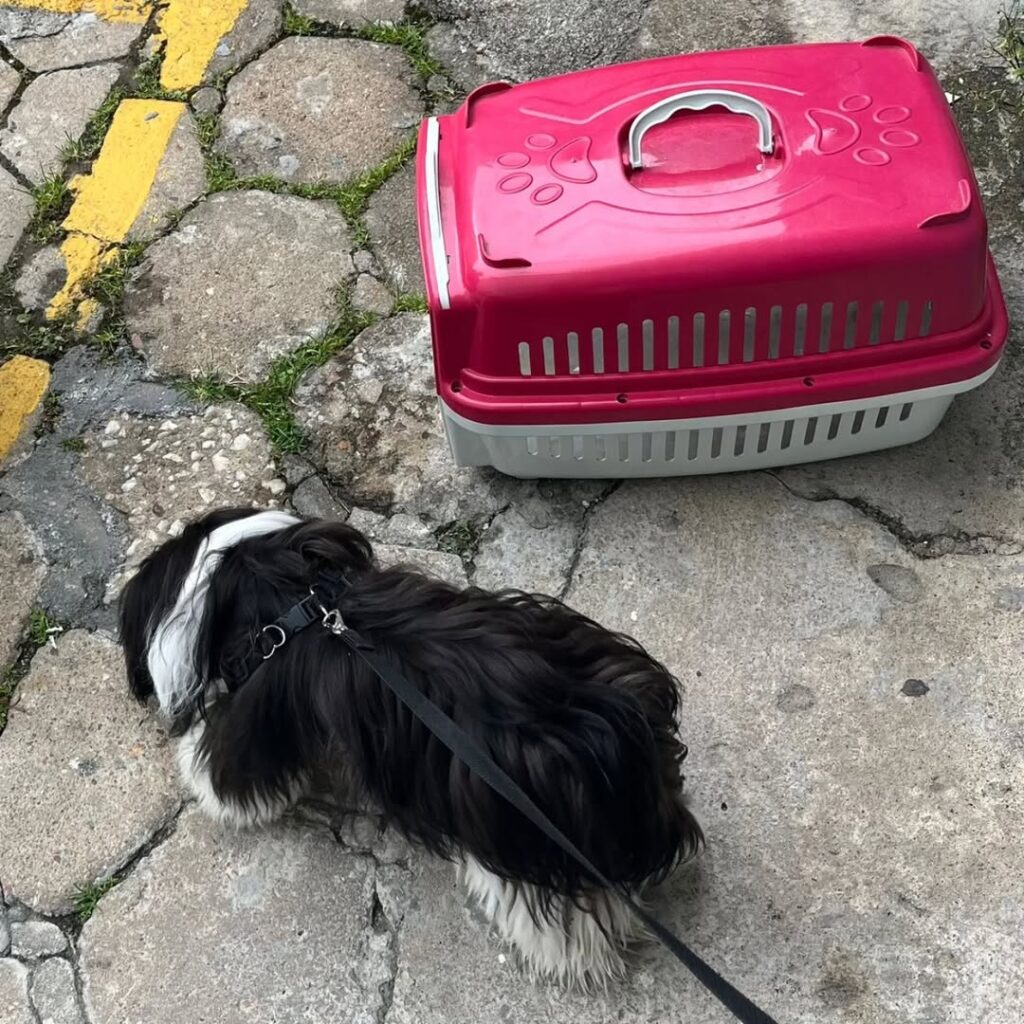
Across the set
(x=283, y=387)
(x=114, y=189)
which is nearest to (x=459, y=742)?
(x=283, y=387)

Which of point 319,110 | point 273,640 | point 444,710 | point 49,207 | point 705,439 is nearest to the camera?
point 444,710

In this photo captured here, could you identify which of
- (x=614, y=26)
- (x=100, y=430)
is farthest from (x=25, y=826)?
(x=614, y=26)

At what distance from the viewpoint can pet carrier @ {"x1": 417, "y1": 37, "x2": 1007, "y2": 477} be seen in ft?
5.87

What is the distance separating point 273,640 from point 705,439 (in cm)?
91

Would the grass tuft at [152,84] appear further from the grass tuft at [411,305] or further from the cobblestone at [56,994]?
the cobblestone at [56,994]

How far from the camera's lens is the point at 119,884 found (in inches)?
74.7

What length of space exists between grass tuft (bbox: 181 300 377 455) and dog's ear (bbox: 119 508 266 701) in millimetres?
601

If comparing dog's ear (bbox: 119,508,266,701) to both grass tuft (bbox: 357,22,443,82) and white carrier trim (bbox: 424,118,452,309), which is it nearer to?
white carrier trim (bbox: 424,118,452,309)

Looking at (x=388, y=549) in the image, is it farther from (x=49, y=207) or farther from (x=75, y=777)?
(x=49, y=207)

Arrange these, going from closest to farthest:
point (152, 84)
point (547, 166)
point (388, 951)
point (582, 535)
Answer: point (388, 951), point (547, 166), point (582, 535), point (152, 84)

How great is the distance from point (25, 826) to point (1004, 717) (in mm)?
1677

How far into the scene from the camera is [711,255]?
1.78m

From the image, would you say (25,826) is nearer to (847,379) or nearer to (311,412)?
(311,412)

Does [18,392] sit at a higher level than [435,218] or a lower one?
lower
